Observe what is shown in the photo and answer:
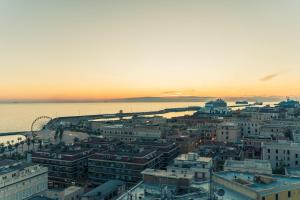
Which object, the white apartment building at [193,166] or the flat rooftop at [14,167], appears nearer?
the white apartment building at [193,166]

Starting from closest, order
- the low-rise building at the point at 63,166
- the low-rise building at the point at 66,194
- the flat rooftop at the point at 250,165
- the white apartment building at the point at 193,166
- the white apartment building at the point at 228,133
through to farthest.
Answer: the white apartment building at the point at 193,166, the low-rise building at the point at 66,194, the flat rooftop at the point at 250,165, the low-rise building at the point at 63,166, the white apartment building at the point at 228,133

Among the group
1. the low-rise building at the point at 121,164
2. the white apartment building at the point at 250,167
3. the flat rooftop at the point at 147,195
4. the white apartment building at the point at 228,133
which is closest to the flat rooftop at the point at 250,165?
the white apartment building at the point at 250,167

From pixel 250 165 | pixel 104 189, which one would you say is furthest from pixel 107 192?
pixel 250 165

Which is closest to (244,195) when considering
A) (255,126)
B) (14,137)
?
(255,126)

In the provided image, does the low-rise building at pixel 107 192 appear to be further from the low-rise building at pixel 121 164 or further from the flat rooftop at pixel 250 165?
the flat rooftop at pixel 250 165

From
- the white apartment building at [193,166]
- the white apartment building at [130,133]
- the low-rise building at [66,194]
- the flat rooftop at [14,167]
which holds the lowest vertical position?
the low-rise building at [66,194]

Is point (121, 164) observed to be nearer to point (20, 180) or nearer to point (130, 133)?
point (20, 180)
